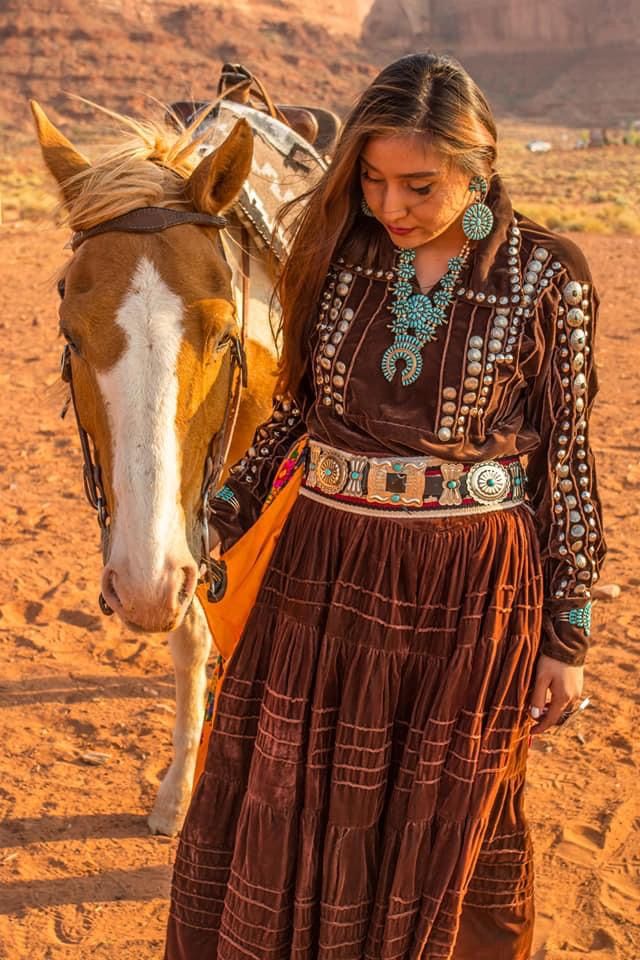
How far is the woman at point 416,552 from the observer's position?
206 cm

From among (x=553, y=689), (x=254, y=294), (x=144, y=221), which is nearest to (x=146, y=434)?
(x=144, y=221)

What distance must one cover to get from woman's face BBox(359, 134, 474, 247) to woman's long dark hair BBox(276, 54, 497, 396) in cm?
2

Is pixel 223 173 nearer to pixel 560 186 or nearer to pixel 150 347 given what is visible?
pixel 150 347

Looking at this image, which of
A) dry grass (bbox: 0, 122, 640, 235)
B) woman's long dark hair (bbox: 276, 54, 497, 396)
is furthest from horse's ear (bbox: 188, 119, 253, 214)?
dry grass (bbox: 0, 122, 640, 235)

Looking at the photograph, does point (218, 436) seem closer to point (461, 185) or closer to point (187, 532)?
point (187, 532)

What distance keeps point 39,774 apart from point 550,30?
82161 millimetres

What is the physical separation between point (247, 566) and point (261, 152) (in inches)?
76.8

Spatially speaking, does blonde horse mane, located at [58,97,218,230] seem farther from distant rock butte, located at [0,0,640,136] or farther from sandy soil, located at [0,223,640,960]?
distant rock butte, located at [0,0,640,136]

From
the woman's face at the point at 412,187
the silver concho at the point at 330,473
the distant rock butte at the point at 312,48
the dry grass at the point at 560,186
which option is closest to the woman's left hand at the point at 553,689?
the silver concho at the point at 330,473

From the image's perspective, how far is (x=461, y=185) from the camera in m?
2.04

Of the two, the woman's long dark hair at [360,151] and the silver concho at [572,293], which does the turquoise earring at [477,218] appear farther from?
the silver concho at [572,293]

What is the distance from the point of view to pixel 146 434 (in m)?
1.98

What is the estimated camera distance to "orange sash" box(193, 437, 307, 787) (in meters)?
2.30

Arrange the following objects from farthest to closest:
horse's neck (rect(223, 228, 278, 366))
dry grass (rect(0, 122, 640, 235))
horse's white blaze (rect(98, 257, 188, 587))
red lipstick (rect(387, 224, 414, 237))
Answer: dry grass (rect(0, 122, 640, 235)), horse's neck (rect(223, 228, 278, 366)), red lipstick (rect(387, 224, 414, 237)), horse's white blaze (rect(98, 257, 188, 587))
